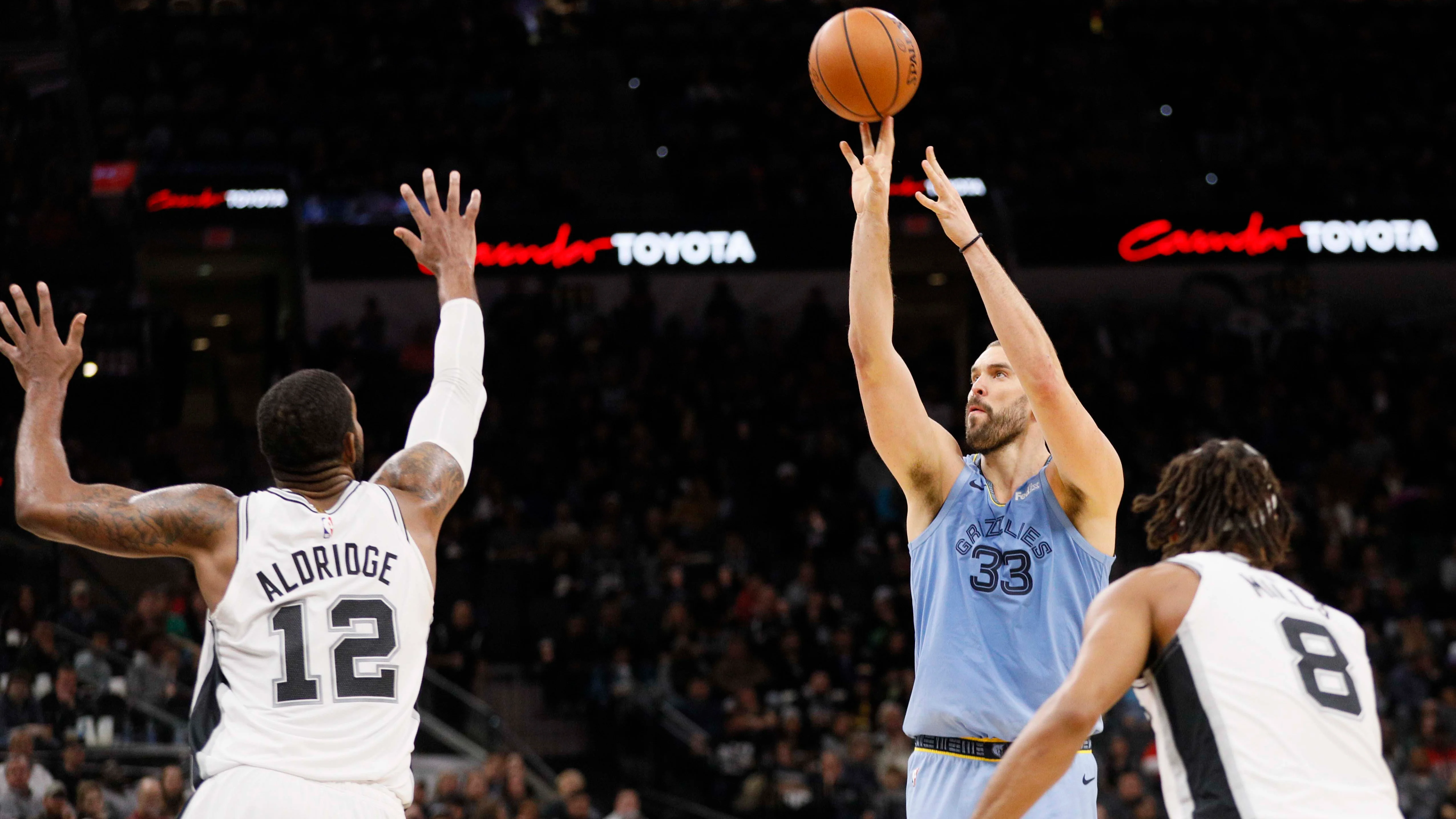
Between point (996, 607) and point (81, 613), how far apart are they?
10.7m

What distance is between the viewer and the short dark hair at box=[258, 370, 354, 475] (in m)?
3.54

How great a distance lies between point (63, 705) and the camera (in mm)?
11391

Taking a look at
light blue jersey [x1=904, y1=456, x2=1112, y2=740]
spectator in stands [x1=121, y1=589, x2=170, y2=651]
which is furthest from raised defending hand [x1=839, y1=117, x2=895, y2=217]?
spectator in stands [x1=121, y1=589, x2=170, y2=651]

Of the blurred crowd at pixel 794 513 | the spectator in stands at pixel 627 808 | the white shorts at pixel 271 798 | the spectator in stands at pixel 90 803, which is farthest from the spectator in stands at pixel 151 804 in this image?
the white shorts at pixel 271 798

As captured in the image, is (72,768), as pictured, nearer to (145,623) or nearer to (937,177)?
(145,623)

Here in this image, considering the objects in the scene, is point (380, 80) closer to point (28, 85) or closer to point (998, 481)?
A: point (28, 85)

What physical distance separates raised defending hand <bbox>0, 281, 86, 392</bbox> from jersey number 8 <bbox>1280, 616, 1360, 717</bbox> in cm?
291

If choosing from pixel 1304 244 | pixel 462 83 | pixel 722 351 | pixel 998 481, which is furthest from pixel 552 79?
pixel 998 481

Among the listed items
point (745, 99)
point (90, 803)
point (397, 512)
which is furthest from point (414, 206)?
point (745, 99)

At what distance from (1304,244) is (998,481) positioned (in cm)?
1521

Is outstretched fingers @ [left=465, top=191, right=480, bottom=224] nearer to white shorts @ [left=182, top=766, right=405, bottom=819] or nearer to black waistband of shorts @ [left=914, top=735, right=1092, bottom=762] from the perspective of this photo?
white shorts @ [left=182, top=766, right=405, bottom=819]

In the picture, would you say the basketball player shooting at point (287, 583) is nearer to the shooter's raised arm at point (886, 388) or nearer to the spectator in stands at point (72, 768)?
the shooter's raised arm at point (886, 388)

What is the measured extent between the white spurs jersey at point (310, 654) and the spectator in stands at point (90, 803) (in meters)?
7.86

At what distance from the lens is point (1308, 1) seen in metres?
23.9
